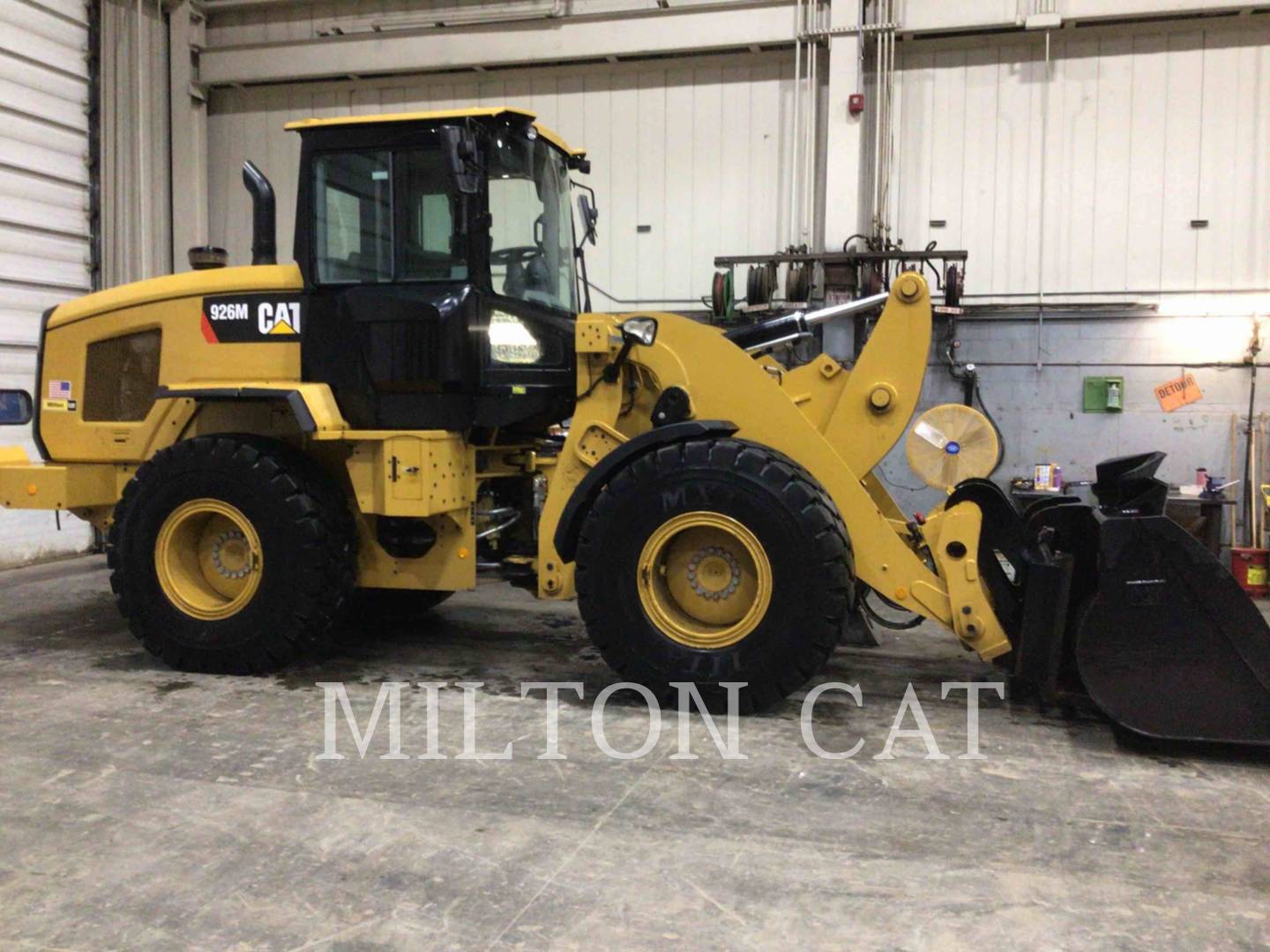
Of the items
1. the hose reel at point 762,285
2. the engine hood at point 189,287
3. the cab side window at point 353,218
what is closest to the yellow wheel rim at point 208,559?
the engine hood at point 189,287

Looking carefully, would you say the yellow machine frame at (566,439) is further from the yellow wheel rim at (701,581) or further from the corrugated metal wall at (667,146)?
the corrugated metal wall at (667,146)

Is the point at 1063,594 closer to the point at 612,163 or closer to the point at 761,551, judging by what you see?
the point at 761,551

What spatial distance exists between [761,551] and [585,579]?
0.74 metres

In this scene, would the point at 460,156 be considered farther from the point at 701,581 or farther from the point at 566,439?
the point at 701,581

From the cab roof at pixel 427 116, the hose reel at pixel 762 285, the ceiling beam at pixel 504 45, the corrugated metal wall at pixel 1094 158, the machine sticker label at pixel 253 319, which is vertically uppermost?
the ceiling beam at pixel 504 45

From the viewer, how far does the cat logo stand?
15.8 feet

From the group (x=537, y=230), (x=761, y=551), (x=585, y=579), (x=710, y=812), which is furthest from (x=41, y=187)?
(x=710, y=812)

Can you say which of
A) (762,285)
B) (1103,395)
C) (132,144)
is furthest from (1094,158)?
(132,144)

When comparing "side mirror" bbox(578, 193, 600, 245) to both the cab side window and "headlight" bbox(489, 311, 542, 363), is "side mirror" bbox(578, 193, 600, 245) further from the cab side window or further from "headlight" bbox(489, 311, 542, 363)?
the cab side window

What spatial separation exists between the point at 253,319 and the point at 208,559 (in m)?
1.18

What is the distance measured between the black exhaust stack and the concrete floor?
6.93ft

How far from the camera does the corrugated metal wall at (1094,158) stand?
7980 mm

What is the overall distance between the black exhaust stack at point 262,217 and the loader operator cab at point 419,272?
292mm

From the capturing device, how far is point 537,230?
4.97 meters
